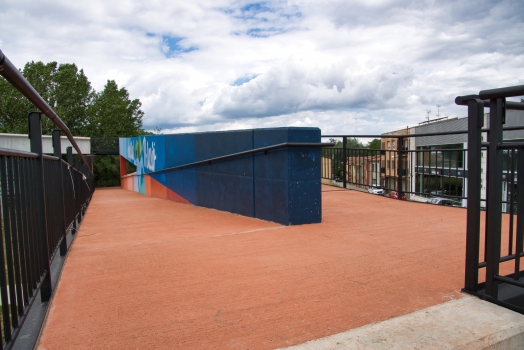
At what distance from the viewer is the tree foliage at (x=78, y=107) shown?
40.9 metres

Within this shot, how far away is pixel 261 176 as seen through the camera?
594 cm

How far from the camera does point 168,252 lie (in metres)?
4.12

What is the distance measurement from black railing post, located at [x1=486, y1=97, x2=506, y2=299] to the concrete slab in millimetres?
265

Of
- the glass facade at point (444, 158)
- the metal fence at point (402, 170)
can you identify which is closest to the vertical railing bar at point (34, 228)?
the metal fence at point (402, 170)

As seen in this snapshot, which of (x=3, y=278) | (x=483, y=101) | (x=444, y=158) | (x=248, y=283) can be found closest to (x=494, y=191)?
(x=483, y=101)

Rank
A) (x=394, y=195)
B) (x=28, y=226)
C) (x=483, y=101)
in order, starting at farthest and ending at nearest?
(x=394, y=195) < (x=483, y=101) < (x=28, y=226)

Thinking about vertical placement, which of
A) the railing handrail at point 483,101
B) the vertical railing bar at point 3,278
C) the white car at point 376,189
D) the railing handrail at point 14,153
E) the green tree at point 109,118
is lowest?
the white car at point 376,189

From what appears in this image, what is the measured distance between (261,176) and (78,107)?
153 feet

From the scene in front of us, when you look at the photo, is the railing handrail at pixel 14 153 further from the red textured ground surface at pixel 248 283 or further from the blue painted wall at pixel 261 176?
the blue painted wall at pixel 261 176

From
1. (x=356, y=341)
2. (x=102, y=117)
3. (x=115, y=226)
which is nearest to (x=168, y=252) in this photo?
(x=356, y=341)

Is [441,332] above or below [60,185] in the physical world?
below

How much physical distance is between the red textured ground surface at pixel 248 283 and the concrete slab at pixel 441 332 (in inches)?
4.3

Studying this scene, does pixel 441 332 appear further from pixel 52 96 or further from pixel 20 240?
pixel 52 96

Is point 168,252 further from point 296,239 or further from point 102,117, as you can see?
point 102,117
